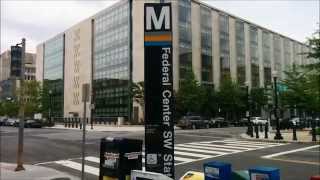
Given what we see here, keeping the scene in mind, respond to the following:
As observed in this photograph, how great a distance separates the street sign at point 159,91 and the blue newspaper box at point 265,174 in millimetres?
2138

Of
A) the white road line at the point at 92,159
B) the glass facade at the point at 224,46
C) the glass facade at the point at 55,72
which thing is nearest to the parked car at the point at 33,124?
the glass facade at the point at 224,46

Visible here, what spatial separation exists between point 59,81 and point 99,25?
2416 centimetres

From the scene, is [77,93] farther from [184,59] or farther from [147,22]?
[147,22]

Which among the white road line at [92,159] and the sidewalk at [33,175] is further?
the white road line at [92,159]

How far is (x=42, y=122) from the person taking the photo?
197 ft

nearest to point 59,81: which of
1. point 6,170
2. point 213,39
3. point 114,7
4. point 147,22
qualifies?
point 114,7

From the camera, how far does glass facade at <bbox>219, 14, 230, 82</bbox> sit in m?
82.4

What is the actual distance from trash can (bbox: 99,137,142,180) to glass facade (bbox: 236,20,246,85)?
80.1 meters

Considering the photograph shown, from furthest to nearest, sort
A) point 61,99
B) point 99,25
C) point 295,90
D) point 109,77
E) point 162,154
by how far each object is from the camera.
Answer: point 61,99
point 99,25
point 109,77
point 295,90
point 162,154

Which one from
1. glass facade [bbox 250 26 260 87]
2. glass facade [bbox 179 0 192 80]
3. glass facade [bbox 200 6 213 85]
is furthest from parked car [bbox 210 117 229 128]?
glass facade [bbox 250 26 260 87]

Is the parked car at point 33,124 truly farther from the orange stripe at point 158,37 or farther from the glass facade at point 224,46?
the orange stripe at point 158,37

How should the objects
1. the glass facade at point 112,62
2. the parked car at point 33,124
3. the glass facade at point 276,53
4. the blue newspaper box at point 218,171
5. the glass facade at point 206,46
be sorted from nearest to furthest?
1. the blue newspaper box at point 218,171
2. the parked car at point 33,124
3. the glass facade at point 112,62
4. the glass facade at point 206,46
5. the glass facade at point 276,53

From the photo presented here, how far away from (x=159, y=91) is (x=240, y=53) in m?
82.3

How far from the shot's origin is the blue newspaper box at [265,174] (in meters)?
5.59
